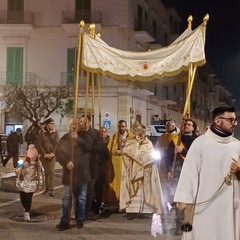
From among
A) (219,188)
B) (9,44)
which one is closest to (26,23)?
(9,44)

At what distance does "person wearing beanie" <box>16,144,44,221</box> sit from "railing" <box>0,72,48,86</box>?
24.1 meters

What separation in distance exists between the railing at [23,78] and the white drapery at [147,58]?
23678mm

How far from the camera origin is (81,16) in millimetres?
33000

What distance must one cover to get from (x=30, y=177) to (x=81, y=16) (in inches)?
1012

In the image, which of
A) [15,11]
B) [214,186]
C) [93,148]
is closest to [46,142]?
[93,148]

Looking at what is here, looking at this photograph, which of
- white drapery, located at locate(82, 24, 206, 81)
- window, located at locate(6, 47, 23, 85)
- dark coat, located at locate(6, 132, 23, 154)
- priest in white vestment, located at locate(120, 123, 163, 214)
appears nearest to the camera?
white drapery, located at locate(82, 24, 206, 81)

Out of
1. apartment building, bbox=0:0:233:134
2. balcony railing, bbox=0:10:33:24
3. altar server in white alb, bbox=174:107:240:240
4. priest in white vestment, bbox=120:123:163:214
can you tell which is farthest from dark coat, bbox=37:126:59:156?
balcony railing, bbox=0:10:33:24

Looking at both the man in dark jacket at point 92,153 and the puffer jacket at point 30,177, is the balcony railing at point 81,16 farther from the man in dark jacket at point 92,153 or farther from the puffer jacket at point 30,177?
the puffer jacket at point 30,177

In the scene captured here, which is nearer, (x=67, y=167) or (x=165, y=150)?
(x=67, y=167)

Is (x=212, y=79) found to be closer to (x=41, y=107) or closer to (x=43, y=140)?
(x=41, y=107)

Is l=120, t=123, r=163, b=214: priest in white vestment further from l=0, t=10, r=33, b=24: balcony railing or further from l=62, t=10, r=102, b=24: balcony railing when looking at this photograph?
l=0, t=10, r=33, b=24: balcony railing

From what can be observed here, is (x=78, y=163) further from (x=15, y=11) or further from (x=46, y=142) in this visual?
(x=15, y=11)

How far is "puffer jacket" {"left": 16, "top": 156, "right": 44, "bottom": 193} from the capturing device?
8469 mm

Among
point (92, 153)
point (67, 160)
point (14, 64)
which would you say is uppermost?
point (14, 64)
